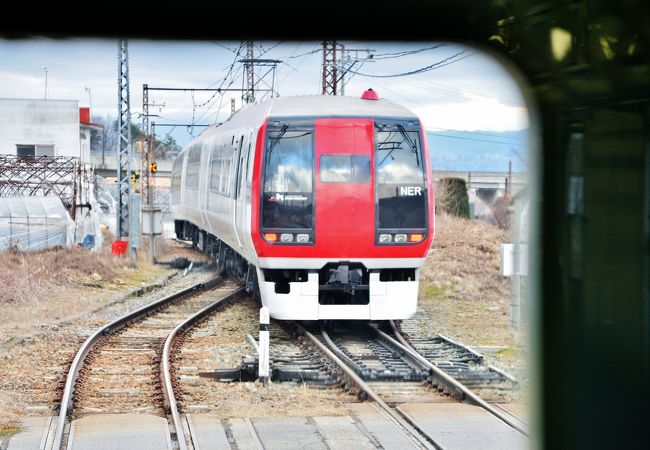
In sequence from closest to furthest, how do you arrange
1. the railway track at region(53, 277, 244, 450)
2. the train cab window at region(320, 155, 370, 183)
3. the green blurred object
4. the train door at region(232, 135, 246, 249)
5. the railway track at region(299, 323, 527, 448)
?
the railway track at region(299, 323, 527, 448) → the railway track at region(53, 277, 244, 450) → the train cab window at region(320, 155, 370, 183) → the train door at region(232, 135, 246, 249) → the green blurred object

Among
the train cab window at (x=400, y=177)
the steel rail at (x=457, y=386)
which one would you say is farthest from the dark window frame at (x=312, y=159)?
the steel rail at (x=457, y=386)

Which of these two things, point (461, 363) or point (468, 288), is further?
point (468, 288)

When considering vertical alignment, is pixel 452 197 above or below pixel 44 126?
below

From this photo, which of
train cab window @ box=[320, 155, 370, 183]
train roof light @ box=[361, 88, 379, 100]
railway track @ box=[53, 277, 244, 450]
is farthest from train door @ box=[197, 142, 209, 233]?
train cab window @ box=[320, 155, 370, 183]

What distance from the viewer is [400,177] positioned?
9.80m

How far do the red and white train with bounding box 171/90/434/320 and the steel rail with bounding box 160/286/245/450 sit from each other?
1.23 m

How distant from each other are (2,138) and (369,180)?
19.9 metres

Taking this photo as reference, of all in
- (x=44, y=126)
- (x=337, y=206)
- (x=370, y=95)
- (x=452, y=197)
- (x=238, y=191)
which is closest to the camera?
(x=337, y=206)

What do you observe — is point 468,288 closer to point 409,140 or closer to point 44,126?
point 409,140

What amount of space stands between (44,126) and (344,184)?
2069 centimetres

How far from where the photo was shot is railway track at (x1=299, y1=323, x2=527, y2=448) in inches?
266

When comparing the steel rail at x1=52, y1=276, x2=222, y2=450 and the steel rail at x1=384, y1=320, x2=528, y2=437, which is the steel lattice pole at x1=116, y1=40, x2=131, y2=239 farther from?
the steel rail at x1=384, y1=320, x2=528, y2=437

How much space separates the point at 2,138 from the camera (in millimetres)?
26922

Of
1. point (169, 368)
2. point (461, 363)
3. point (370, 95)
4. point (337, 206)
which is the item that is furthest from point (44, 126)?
point (461, 363)
